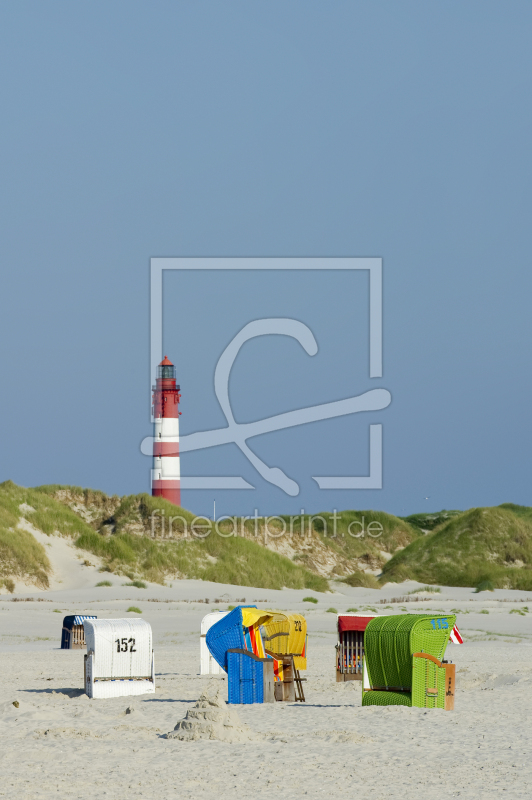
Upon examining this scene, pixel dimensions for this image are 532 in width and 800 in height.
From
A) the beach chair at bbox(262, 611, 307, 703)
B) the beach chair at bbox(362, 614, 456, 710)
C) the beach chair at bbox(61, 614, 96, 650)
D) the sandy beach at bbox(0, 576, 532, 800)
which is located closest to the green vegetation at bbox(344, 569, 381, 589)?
the beach chair at bbox(61, 614, 96, 650)

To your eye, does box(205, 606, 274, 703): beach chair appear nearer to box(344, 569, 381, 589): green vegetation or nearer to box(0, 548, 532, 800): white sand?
box(0, 548, 532, 800): white sand

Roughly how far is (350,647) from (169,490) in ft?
133

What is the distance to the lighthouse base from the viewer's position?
57.7m

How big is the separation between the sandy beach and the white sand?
0.02m

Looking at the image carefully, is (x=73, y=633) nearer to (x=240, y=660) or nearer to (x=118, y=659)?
(x=118, y=659)

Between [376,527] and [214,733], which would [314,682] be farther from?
[376,527]

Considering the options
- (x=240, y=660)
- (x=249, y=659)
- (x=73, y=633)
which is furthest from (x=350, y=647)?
(x=73, y=633)

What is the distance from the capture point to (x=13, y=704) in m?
14.1

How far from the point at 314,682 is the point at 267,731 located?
5608 mm

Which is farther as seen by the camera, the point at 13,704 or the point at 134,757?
the point at 13,704

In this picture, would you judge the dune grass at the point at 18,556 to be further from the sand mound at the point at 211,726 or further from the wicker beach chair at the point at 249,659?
the sand mound at the point at 211,726

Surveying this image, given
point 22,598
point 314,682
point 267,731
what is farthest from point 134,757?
point 22,598

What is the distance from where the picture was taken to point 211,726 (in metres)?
12.1

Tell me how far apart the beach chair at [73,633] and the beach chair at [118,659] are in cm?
720
